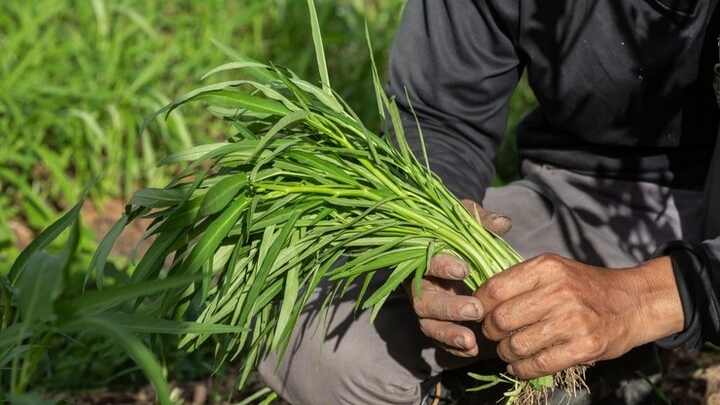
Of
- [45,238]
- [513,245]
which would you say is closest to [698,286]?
[513,245]

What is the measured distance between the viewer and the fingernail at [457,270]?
1.88 m

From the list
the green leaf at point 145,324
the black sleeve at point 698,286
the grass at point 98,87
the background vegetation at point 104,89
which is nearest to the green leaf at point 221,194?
the green leaf at point 145,324

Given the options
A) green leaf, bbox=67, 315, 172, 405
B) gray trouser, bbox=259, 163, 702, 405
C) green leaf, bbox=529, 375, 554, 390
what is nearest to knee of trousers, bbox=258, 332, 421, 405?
gray trouser, bbox=259, 163, 702, 405

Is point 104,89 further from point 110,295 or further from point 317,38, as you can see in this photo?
point 110,295

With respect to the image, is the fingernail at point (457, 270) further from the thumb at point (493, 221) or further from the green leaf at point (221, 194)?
the green leaf at point (221, 194)

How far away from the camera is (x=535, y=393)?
1.99 meters

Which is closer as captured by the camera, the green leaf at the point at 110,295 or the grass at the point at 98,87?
the green leaf at the point at 110,295

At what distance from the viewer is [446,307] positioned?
186cm

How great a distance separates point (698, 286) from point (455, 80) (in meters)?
0.69

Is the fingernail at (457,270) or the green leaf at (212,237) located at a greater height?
the green leaf at (212,237)

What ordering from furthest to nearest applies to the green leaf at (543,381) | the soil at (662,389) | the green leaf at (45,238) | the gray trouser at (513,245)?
the soil at (662,389)
the gray trouser at (513,245)
the green leaf at (543,381)
the green leaf at (45,238)

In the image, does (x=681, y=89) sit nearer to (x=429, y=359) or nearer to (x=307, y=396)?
(x=429, y=359)

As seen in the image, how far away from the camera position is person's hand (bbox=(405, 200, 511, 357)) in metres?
A: 1.83

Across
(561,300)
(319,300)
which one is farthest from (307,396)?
(561,300)
